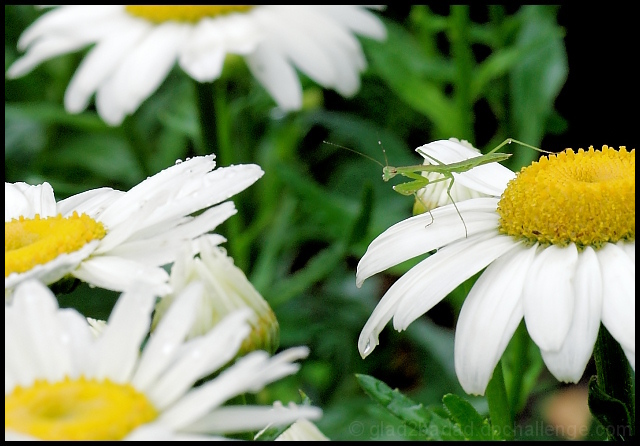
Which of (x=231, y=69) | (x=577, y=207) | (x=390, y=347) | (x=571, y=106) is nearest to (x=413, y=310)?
(x=577, y=207)

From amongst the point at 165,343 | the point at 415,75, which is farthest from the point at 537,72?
the point at 165,343

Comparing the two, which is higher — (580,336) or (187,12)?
(187,12)

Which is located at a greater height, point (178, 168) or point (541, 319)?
point (178, 168)

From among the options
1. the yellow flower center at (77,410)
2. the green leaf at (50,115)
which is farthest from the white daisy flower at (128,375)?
the green leaf at (50,115)

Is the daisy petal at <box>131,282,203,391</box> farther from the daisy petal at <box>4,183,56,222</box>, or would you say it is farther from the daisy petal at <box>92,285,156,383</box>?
the daisy petal at <box>4,183,56,222</box>

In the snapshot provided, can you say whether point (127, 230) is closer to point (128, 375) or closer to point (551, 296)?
point (128, 375)

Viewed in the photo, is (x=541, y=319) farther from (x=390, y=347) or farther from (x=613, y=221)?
(x=390, y=347)

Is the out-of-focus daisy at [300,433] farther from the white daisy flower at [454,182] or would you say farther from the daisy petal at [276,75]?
the daisy petal at [276,75]
